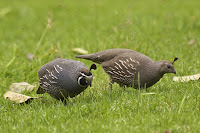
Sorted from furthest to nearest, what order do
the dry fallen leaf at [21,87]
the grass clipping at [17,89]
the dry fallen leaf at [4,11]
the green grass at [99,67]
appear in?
the dry fallen leaf at [4,11] → the dry fallen leaf at [21,87] → the grass clipping at [17,89] → the green grass at [99,67]

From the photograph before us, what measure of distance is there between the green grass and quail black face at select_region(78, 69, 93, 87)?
0.90 feet

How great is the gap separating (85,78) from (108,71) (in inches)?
39.7

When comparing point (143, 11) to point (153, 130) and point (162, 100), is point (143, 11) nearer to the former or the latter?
point (162, 100)

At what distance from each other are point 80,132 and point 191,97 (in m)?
1.92

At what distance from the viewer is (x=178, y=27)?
10125 millimetres

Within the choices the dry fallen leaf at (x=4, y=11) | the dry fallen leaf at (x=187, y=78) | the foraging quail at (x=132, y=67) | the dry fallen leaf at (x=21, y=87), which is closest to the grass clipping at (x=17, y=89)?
the dry fallen leaf at (x=21, y=87)

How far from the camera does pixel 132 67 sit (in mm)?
6117

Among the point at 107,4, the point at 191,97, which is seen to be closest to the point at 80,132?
the point at 191,97

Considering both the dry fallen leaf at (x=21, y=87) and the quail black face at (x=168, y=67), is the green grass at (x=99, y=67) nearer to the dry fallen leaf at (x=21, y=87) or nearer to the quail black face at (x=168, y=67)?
the dry fallen leaf at (x=21, y=87)

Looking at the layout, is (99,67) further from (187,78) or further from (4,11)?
(4,11)

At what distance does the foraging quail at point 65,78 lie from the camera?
Result: 5570 millimetres

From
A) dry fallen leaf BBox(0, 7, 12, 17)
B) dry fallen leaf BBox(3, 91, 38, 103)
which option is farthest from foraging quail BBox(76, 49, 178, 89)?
dry fallen leaf BBox(0, 7, 12, 17)

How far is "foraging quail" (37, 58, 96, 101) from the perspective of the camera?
5570 mm

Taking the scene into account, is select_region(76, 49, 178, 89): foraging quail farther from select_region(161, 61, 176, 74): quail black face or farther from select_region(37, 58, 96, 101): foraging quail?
select_region(37, 58, 96, 101): foraging quail
